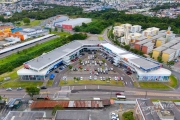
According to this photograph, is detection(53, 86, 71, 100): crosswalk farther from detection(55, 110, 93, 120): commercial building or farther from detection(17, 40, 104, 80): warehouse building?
detection(55, 110, 93, 120): commercial building

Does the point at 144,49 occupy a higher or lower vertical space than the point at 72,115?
higher

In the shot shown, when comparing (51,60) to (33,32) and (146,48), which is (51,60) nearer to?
(146,48)

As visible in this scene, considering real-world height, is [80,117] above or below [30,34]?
below

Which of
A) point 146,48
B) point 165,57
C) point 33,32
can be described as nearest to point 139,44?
point 146,48

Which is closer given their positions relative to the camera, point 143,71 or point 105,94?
point 105,94

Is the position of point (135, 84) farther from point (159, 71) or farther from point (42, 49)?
point (42, 49)

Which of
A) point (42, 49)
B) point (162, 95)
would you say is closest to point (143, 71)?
point (162, 95)

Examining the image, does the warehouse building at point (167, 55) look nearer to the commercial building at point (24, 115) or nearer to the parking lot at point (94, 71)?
the parking lot at point (94, 71)
